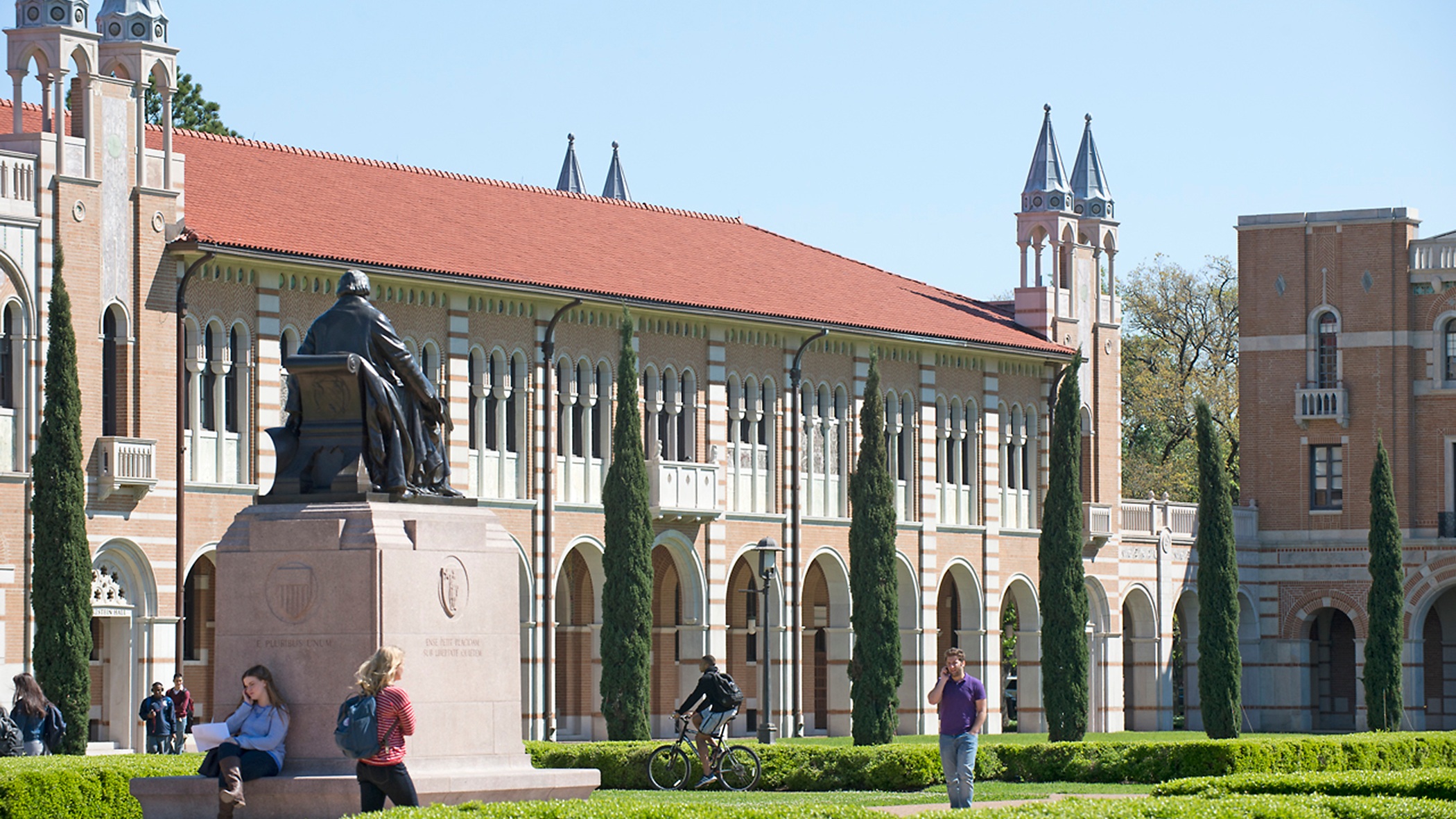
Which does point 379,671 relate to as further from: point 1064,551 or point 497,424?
point 1064,551

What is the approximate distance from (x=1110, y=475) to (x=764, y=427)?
13.4m

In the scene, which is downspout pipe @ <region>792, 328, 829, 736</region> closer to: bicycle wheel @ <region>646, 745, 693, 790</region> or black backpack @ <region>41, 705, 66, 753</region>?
bicycle wheel @ <region>646, 745, 693, 790</region>

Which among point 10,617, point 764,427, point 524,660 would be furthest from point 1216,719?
point 10,617

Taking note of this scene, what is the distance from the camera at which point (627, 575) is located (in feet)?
152

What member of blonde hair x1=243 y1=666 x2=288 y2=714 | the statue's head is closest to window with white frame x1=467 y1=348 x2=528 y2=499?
the statue's head

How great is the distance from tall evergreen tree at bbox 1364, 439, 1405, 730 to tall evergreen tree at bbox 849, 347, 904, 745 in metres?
14.7

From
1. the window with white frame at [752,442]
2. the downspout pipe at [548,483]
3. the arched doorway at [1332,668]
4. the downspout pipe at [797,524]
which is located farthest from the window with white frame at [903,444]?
the arched doorway at [1332,668]

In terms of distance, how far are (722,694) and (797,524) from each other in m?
22.0

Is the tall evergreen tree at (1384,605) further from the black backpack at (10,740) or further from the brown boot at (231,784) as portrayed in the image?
the brown boot at (231,784)

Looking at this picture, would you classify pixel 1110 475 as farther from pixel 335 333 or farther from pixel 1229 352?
pixel 335 333

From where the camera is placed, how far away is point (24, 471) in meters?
40.3

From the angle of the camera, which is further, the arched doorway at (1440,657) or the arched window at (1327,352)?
the arched window at (1327,352)

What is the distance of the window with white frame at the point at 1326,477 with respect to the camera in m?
67.6

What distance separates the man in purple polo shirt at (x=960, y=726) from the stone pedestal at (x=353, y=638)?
6.62m
